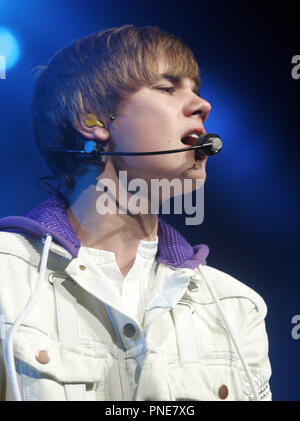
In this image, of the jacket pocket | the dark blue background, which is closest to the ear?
the dark blue background

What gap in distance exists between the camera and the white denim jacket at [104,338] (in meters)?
1.07

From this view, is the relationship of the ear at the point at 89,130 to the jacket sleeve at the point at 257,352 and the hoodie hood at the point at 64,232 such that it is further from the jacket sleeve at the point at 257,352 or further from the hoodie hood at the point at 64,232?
the jacket sleeve at the point at 257,352

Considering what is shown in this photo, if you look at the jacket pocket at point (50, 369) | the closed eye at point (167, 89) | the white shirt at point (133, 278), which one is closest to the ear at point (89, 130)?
the closed eye at point (167, 89)

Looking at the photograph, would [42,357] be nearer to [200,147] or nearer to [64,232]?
[64,232]

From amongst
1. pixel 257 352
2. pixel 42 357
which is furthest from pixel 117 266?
pixel 257 352

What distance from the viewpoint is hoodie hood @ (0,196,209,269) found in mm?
1229

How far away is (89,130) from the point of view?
1.37 meters

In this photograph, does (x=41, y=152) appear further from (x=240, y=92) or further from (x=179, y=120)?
(x=240, y=92)

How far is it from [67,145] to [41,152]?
10 cm

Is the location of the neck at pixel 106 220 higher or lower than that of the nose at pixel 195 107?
lower

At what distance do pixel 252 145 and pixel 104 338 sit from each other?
0.81 metres

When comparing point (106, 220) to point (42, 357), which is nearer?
point (42, 357)

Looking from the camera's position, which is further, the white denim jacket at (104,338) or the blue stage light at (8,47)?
the blue stage light at (8,47)

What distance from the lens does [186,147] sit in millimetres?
1303
